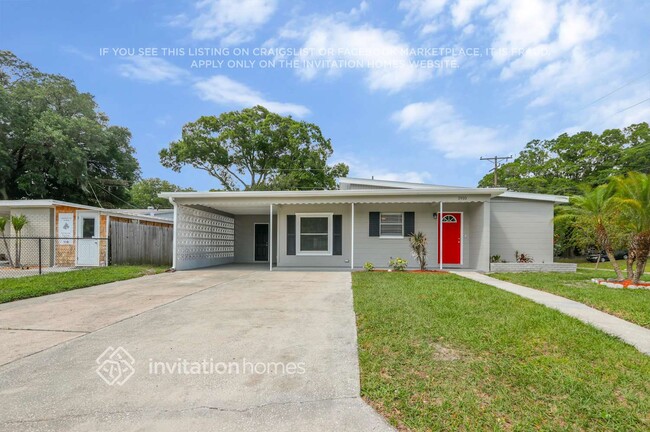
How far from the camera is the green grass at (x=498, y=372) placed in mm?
2367

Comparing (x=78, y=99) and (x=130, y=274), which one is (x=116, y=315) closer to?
(x=130, y=274)

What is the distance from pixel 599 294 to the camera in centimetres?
650

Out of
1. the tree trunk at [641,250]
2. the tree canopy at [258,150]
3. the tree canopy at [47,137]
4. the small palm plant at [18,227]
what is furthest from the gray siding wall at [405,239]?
the tree canopy at [47,137]

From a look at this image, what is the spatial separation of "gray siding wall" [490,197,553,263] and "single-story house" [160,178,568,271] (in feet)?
0.10

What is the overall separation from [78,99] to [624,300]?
90.4ft

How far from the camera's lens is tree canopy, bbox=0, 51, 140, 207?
18.7 m

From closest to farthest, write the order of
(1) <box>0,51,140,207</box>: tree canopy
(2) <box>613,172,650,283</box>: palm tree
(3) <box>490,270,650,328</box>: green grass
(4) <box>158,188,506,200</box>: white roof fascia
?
(3) <box>490,270,650,328</box>: green grass < (2) <box>613,172,650,283</box>: palm tree < (4) <box>158,188,506,200</box>: white roof fascia < (1) <box>0,51,140,207</box>: tree canopy

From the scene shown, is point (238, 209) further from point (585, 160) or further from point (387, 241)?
point (585, 160)

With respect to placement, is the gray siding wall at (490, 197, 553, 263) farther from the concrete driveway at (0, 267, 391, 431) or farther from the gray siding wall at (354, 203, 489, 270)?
the concrete driveway at (0, 267, 391, 431)

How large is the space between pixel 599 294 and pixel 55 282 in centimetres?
1185

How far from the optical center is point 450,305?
5453 mm

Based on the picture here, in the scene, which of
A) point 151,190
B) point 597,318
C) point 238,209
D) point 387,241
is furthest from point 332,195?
point 151,190

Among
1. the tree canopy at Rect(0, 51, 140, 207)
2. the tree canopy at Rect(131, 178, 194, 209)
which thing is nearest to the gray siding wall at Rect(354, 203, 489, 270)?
the tree canopy at Rect(0, 51, 140, 207)

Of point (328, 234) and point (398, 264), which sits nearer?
point (398, 264)
